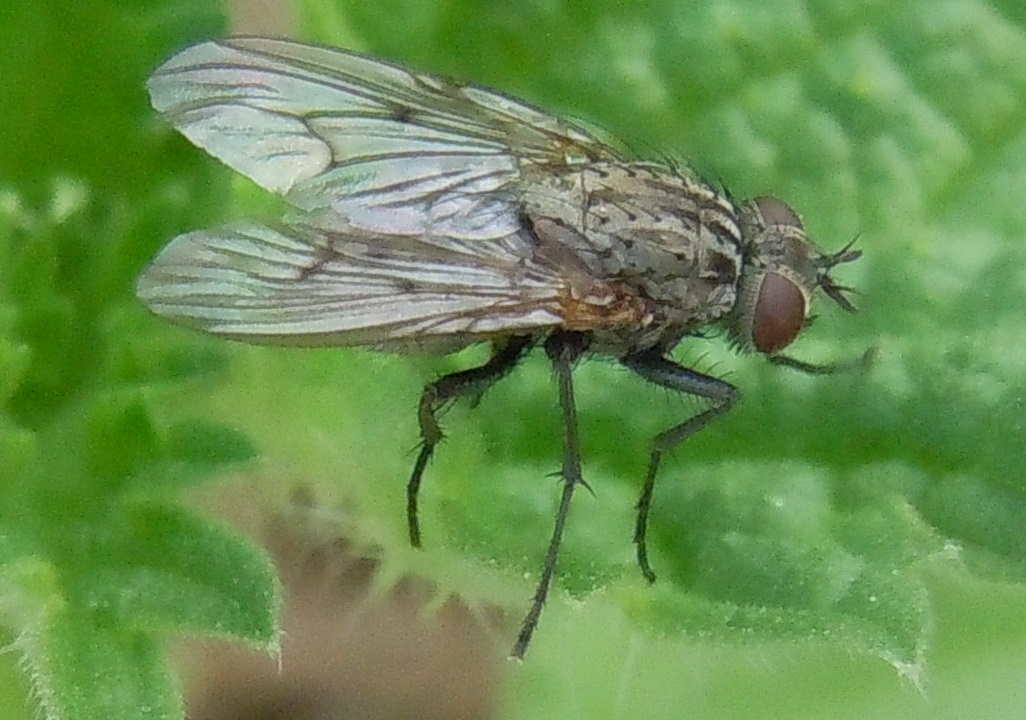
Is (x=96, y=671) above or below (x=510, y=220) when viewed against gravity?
below

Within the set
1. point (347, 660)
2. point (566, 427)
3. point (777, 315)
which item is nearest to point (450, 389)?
point (566, 427)

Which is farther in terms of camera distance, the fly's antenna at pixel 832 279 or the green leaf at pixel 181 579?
the fly's antenna at pixel 832 279

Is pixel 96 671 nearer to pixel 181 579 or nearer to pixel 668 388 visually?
pixel 181 579

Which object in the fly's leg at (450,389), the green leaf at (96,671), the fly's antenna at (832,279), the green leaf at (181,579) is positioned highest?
the fly's antenna at (832,279)

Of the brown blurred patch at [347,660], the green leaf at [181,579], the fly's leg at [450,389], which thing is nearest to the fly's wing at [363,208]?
the fly's leg at [450,389]

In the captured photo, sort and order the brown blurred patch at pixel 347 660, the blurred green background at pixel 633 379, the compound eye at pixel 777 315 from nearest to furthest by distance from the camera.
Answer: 1. the blurred green background at pixel 633 379
2. the compound eye at pixel 777 315
3. the brown blurred patch at pixel 347 660

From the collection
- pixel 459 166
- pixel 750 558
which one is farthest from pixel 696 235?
pixel 750 558

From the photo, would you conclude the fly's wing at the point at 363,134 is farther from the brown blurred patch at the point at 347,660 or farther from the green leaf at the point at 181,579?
the brown blurred patch at the point at 347,660
